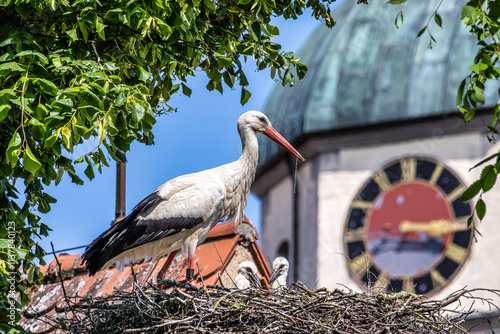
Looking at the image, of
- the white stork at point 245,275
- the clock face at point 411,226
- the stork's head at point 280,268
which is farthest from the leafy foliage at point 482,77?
the clock face at point 411,226

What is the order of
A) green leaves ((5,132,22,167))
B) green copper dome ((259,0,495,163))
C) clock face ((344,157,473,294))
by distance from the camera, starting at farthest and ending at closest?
green copper dome ((259,0,495,163)), clock face ((344,157,473,294)), green leaves ((5,132,22,167))

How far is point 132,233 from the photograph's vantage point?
895 centimetres

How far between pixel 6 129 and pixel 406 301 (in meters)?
2.59

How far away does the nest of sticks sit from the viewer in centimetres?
770

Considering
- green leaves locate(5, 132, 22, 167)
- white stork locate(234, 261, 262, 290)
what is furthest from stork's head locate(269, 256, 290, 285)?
green leaves locate(5, 132, 22, 167)

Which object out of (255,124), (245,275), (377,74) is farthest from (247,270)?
(377,74)

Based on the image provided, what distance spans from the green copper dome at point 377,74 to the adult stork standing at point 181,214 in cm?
1821

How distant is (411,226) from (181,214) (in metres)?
17.8

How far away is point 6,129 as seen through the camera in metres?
7.95

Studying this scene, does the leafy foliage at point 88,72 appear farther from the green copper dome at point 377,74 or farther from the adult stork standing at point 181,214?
the green copper dome at point 377,74

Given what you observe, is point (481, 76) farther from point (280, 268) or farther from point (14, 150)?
point (280, 268)

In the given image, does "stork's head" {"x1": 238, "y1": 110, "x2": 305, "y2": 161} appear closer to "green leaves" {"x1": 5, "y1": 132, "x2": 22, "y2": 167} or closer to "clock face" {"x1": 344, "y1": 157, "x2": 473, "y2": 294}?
"green leaves" {"x1": 5, "y1": 132, "x2": 22, "y2": 167}

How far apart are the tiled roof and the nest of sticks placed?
78.9 inches

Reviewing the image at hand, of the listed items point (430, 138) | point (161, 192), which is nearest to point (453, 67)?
point (430, 138)
